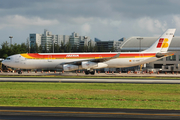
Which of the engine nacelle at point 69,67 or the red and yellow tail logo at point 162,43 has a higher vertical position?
the red and yellow tail logo at point 162,43

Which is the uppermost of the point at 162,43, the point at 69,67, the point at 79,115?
the point at 162,43

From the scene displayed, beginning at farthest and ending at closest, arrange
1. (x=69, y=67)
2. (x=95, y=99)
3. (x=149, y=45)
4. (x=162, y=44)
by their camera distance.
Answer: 1. (x=149, y=45)
2. (x=162, y=44)
3. (x=69, y=67)
4. (x=95, y=99)

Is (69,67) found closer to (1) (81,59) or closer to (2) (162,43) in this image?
(1) (81,59)

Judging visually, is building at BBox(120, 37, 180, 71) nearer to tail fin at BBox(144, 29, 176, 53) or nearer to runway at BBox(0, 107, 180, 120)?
tail fin at BBox(144, 29, 176, 53)

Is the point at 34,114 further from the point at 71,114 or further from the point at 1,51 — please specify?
the point at 1,51

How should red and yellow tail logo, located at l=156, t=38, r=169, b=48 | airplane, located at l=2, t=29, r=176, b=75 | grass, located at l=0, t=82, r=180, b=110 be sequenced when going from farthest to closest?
red and yellow tail logo, located at l=156, t=38, r=169, b=48
airplane, located at l=2, t=29, r=176, b=75
grass, located at l=0, t=82, r=180, b=110

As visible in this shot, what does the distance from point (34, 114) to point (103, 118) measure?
391 centimetres

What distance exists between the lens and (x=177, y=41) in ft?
306

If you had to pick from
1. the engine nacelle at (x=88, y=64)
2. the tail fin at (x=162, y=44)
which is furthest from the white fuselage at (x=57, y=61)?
the engine nacelle at (x=88, y=64)

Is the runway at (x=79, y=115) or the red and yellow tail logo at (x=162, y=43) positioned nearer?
the runway at (x=79, y=115)

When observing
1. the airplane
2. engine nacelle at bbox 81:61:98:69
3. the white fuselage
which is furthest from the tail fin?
engine nacelle at bbox 81:61:98:69

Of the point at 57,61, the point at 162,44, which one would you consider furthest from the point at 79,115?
the point at 162,44

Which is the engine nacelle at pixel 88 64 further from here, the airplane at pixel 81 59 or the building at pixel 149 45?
the building at pixel 149 45

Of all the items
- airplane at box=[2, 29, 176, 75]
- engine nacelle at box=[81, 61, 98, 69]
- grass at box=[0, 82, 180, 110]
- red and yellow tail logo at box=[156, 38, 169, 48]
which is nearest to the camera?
grass at box=[0, 82, 180, 110]
